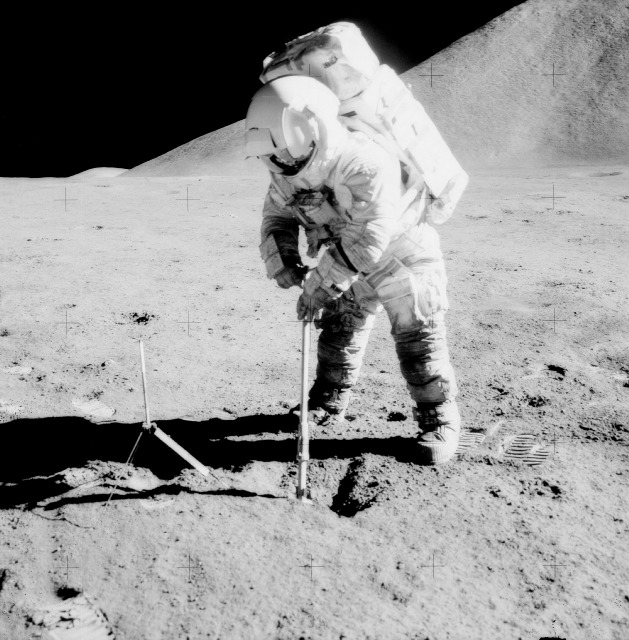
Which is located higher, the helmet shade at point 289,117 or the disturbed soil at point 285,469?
the helmet shade at point 289,117

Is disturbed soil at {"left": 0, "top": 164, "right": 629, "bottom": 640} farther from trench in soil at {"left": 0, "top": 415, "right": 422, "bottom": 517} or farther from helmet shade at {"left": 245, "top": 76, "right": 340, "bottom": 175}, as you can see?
helmet shade at {"left": 245, "top": 76, "right": 340, "bottom": 175}

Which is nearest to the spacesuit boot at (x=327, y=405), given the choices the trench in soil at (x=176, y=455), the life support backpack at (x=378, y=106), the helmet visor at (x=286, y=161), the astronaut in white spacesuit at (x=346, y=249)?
the astronaut in white spacesuit at (x=346, y=249)

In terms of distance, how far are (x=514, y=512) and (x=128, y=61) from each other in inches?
557

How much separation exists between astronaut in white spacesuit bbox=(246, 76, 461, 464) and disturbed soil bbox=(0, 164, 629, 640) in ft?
0.79

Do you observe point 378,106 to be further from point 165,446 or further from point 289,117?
point 165,446

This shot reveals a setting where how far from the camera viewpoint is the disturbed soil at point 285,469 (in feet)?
6.90

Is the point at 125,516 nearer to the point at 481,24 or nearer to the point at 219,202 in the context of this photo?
the point at 219,202

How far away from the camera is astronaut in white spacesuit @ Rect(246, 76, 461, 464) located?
232 centimetres

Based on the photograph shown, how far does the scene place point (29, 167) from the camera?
13.9m

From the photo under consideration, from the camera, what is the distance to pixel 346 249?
2.42 metres

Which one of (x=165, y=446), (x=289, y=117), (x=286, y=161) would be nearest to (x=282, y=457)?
(x=165, y=446)

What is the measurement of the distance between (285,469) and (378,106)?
4.68ft

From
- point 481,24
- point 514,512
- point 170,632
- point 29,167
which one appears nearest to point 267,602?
point 170,632

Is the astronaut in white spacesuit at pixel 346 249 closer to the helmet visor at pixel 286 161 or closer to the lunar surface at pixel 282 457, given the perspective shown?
the helmet visor at pixel 286 161
